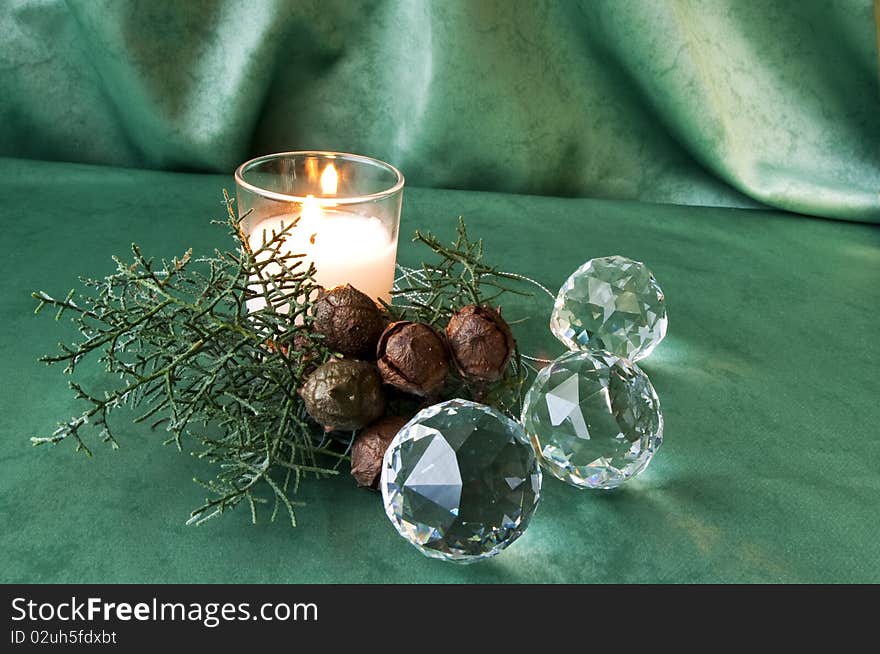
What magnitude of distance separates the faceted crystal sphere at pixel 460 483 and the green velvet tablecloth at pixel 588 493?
6cm

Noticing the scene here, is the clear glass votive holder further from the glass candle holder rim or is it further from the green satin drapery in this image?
the green satin drapery

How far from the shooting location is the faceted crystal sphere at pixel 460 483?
1.82ft

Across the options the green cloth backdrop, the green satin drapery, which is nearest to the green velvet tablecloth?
the green cloth backdrop

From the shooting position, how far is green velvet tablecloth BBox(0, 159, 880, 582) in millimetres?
625

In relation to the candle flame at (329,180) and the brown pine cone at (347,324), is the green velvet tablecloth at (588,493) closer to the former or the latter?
the brown pine cone at (347,324)

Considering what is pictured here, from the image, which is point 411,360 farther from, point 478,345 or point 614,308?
point 614,308

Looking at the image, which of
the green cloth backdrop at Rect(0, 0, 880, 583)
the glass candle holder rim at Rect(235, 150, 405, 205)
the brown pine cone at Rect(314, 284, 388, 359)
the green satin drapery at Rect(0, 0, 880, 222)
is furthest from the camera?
the green satin drapery at Rect(0, 0, 880, 222)

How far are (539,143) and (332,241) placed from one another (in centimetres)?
80

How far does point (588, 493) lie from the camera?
0.71m

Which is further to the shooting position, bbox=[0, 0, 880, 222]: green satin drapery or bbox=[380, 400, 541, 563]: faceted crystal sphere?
bbox=[0, 0, 880, 222]: green satin drapery
